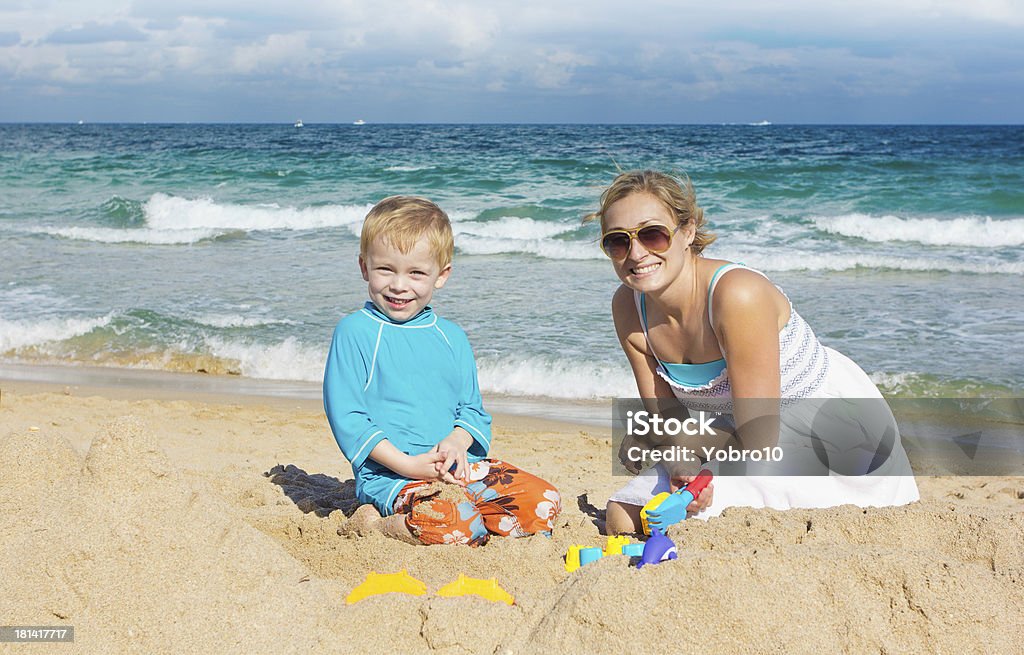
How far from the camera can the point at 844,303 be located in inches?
332

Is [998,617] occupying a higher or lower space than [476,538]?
higher

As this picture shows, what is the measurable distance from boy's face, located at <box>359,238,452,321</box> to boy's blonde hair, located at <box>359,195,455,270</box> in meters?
0.02

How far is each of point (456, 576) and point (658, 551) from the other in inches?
27.5

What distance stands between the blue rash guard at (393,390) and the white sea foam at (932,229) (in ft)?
36.5

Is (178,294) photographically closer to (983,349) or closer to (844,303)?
(844,303)

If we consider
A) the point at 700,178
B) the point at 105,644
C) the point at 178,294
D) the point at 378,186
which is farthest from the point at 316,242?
the point at 105,644

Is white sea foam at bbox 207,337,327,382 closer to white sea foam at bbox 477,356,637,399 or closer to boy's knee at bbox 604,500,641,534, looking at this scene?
white sea foam at bbox 477,356,637,399

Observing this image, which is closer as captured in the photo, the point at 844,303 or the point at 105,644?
the point at 105,644

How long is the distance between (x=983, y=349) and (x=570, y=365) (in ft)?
10.1

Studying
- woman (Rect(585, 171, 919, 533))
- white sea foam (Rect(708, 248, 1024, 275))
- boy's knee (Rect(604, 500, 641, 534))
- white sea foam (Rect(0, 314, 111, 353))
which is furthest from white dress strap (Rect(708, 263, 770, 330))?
white sea foam (Rect(708, 248, 1024, 275))

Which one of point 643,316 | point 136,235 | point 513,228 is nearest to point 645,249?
point 643,316

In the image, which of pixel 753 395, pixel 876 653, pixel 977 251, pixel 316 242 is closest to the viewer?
pixel 876 653

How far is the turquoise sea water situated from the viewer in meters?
6.88

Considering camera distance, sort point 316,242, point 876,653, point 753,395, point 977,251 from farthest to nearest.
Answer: point 316,242 < point 977,251 < point 753,395 < point 876,653
